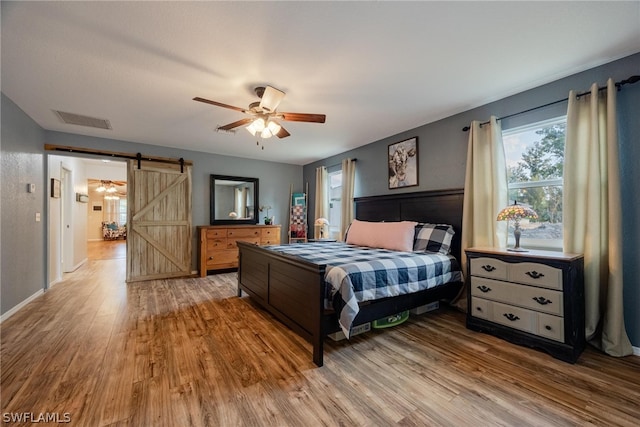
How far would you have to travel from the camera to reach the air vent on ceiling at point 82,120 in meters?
3.36

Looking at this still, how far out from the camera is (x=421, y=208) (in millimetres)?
3686

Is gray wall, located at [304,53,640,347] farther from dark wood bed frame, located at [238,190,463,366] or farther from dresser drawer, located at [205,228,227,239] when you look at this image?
dresser drawer, located at [205,228,227,239]

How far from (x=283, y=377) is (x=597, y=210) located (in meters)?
2.85

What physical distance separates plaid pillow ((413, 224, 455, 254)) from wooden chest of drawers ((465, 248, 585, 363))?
0.51 m

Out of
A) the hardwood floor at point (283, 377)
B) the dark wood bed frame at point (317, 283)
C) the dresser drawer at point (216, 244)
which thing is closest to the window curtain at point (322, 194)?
the dark wood bed frame at point (317, 283)

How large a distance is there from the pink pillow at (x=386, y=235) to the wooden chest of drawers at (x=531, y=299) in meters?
0.79

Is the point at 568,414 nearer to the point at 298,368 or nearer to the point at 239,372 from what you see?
the point at 298,368

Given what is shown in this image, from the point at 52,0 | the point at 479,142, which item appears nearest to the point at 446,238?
the point at 479,142

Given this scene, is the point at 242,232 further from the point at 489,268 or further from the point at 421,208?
the point at 489,268

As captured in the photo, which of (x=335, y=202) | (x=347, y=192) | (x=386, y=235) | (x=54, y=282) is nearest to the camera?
(x=386, y=235)

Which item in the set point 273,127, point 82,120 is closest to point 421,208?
point 273,127

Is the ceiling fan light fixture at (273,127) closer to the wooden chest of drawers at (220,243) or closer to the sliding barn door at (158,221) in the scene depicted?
the wooden chest of drawers at (220,243)

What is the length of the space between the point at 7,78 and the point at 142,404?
3.20 metres

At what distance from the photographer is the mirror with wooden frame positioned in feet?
17.8
